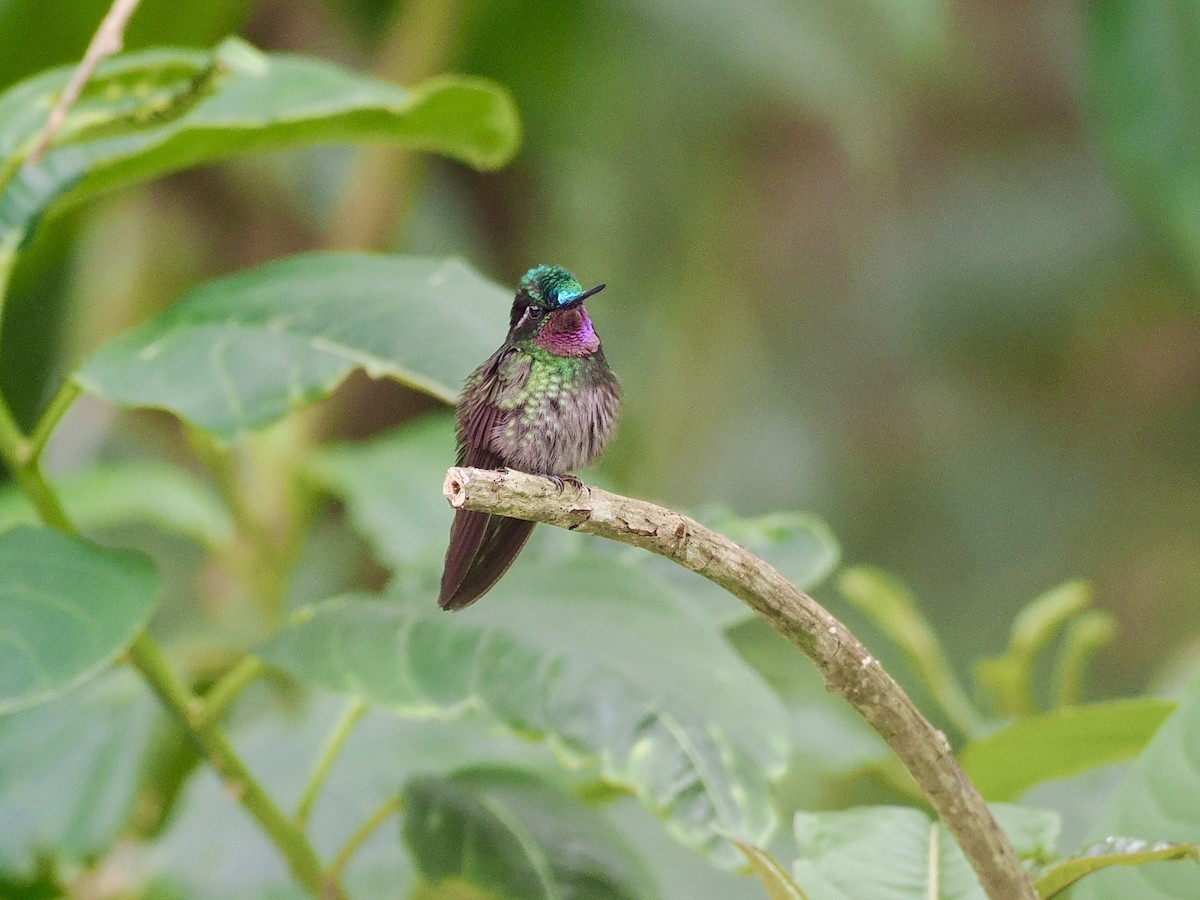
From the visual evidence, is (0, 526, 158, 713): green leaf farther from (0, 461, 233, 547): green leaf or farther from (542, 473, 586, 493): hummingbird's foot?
(0, 461, 233, 547): green leaf

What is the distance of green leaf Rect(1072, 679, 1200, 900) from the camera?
0.89m

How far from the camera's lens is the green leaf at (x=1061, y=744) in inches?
48.0

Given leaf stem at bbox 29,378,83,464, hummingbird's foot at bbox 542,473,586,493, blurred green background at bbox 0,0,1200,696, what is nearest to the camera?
hummingbird's foot at bbox 542,473,586,493

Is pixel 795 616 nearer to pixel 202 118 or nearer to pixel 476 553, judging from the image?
pixel 476 553

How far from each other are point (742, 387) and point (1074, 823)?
3140 mm

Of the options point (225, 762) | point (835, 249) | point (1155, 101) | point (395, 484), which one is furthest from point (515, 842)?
point (835, 249)

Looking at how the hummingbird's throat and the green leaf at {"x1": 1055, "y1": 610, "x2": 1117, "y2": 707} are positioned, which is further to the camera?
the green leaf at {"x1": 1055, "y1": 610, "x2": 1117, "y2": 707}

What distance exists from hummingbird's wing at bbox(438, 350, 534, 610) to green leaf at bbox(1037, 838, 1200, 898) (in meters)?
0.41

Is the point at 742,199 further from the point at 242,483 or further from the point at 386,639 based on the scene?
the point at 386,639

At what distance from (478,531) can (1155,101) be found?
224 cm

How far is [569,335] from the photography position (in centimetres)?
81

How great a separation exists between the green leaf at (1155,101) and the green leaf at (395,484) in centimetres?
151

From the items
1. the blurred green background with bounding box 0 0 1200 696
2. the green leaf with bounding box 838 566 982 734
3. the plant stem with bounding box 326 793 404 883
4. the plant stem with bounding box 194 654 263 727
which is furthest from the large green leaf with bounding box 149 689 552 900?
the blurred green background with bounding box 0 0 1200 696

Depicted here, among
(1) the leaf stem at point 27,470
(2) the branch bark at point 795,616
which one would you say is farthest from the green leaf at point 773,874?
(1) the leaf stem at point 27,470
